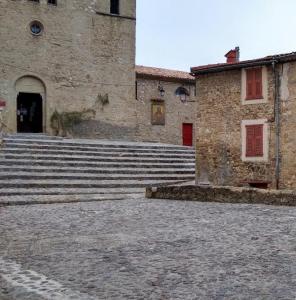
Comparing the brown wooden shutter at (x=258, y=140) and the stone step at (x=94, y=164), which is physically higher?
the brown wooden shutter at (x=258, y=140)

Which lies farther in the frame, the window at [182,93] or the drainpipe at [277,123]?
the window at [182,93]

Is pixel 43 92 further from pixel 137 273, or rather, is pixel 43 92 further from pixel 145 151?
pixel 137 273

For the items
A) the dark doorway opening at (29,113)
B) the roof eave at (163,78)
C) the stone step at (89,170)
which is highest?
the roof eave at (163,78)

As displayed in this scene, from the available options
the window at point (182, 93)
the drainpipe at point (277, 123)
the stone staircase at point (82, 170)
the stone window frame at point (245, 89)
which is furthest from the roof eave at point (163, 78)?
the drainpipe at point (277, 123)

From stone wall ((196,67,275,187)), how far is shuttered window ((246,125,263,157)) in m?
0.29

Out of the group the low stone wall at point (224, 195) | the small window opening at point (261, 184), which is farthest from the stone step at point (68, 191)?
the small window opening at point (261, 184)

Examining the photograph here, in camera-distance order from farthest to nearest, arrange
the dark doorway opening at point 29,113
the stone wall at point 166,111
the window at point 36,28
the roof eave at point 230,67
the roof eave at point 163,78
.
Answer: the stone wall at point 166,111 < the roof eave at point 163,78 < the dark doorway opening at point 29,113 < the window at point 36,28 < the roof eave at point 230,67

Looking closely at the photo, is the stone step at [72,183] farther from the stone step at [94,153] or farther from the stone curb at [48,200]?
the stone step at [94,153]

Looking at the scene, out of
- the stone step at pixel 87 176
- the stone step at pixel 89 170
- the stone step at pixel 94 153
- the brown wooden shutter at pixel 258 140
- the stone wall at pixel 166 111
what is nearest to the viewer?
the stone step at pixel 87 176

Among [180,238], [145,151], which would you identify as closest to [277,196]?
[180,238]

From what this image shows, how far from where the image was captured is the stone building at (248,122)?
15953mm

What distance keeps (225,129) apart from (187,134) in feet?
50.6

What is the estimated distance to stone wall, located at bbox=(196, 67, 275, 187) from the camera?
648 inches

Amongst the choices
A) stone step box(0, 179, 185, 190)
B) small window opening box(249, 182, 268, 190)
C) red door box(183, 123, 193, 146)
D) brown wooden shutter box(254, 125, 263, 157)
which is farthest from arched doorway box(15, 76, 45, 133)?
small window opening box(249, 182, 268, 190)
